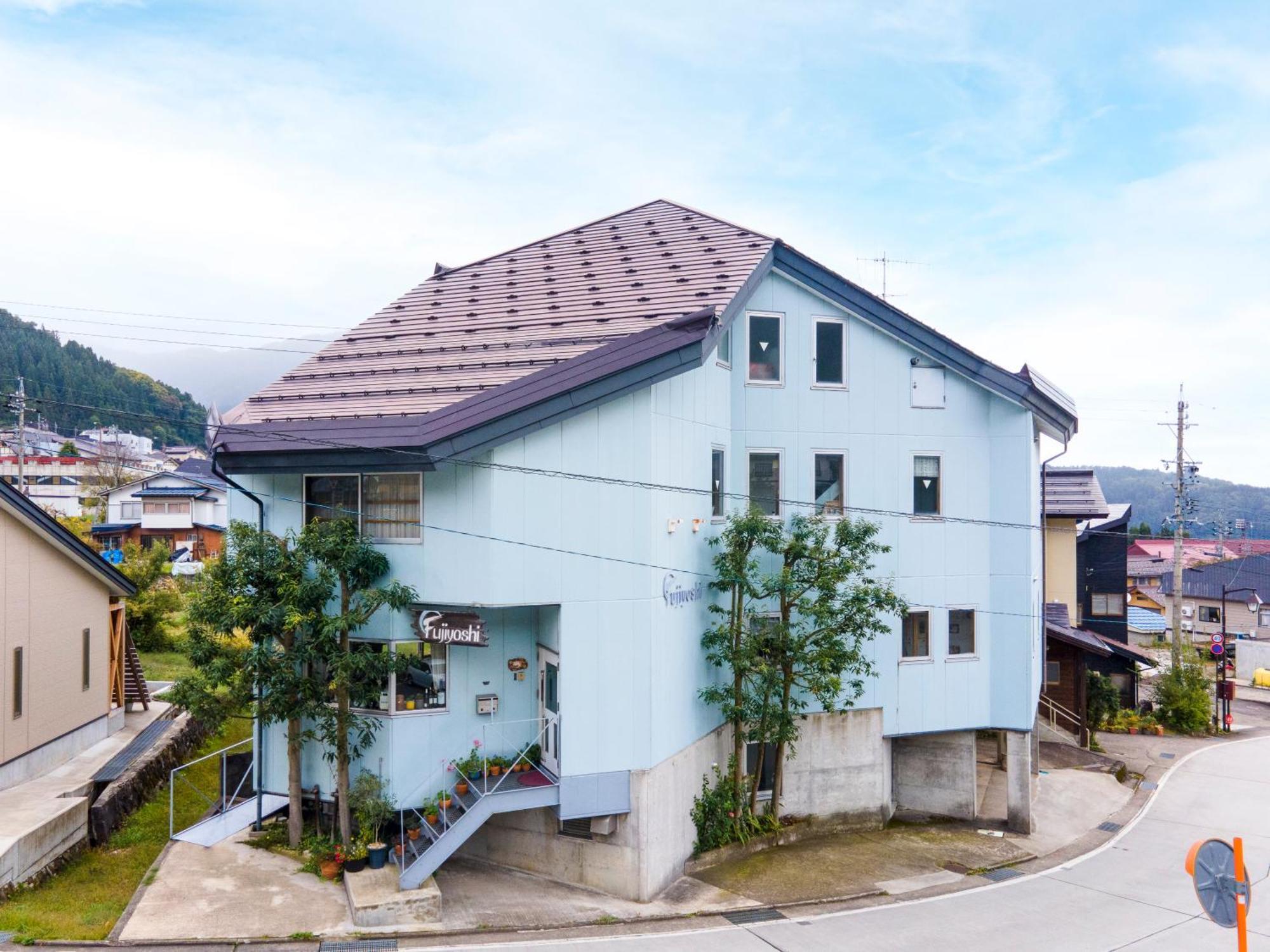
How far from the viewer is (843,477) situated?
1745cm

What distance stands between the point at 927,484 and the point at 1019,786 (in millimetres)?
6115

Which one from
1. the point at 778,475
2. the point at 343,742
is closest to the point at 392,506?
the point at 343,742

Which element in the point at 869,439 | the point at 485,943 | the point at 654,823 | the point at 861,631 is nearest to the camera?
the point at 485,943

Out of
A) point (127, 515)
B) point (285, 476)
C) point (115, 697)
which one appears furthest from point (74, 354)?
point (285, 476)

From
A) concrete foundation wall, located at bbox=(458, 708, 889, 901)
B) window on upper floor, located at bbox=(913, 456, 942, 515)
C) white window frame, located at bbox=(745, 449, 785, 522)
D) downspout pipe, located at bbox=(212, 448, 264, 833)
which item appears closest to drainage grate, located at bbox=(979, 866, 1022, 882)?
concrete foundation wall, located at bbox=(458, 708, 889, 901)

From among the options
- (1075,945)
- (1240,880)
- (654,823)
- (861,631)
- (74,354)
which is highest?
(74,354)

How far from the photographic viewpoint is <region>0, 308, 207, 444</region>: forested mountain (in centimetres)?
9594

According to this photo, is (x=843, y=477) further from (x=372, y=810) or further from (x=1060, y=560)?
(x=1060, y=560)

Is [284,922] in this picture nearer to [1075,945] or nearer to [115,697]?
[1075,945]

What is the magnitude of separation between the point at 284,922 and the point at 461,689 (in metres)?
3.90

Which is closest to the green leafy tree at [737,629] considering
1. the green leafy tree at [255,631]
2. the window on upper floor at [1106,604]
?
the green leafy tree at [255,631]

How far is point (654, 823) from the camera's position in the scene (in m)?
13.9

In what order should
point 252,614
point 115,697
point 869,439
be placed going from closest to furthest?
point 252,614, point 869,439, point 115,697

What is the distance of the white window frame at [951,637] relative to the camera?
1783 cm
